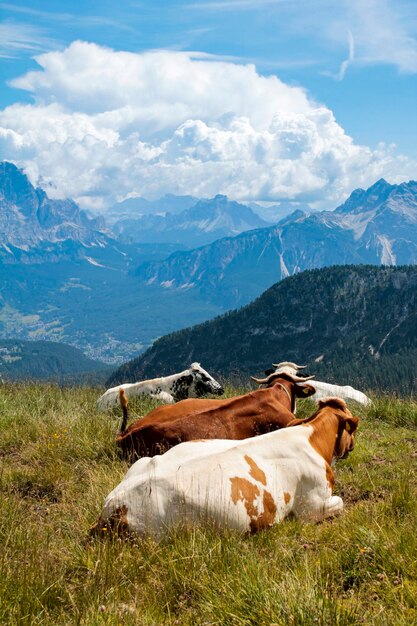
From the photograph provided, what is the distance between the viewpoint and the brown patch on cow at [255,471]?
277 inches

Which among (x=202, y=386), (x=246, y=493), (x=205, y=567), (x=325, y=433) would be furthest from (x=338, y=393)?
(x=205, y=567)

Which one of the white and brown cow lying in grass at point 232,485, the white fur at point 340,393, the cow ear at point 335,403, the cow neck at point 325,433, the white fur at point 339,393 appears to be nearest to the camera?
the white and brown cow lying in grass at point 232,485

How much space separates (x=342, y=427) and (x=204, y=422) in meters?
2.24

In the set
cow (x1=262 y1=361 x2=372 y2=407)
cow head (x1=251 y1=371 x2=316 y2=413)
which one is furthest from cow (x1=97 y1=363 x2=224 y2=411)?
cow head (x1=251 y1=371 x2=316 y2=413)

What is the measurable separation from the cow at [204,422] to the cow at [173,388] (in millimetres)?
4901

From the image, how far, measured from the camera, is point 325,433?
861 centimetres

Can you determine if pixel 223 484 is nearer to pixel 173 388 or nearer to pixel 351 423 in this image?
pixel 351 423

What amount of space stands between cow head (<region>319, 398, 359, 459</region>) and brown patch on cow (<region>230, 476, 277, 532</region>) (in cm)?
230

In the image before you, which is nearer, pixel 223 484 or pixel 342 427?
pixel 223 484

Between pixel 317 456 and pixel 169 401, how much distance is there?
8405 millimetres

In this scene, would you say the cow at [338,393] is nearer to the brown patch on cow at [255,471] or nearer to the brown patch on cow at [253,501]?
the brown patch on cow at [255,471]

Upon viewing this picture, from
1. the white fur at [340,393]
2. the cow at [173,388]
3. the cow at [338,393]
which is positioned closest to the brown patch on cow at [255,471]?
the cow at [338,393]

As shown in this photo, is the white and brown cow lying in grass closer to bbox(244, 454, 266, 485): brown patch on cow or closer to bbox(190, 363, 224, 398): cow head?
bbox(244, 454, 266, 485): brown patch on cow

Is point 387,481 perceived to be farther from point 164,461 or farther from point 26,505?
point 26,505
